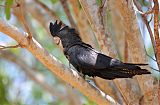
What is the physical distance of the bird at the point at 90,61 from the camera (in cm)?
308

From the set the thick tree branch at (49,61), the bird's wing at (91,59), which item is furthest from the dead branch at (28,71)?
the thick tree branch at (49,61)

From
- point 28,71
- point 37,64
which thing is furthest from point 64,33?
point 37,64

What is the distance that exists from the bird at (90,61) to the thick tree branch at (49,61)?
218 mm

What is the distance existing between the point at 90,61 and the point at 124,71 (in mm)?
274

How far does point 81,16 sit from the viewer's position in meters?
4.96

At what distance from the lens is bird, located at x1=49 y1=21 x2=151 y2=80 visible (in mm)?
3076

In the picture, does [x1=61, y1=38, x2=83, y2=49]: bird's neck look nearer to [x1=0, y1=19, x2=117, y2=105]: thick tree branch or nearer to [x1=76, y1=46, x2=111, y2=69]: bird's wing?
[x1=76, y1=46, x2=111, y2=69]: bird's wing

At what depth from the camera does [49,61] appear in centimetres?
290

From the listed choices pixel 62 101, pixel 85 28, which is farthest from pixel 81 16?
pixel 62 101

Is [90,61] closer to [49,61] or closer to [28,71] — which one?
[49,61]

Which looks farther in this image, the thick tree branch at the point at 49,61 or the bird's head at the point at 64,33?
the bird's head at the point at 64,33

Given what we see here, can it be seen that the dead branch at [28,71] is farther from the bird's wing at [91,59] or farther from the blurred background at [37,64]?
the bird's wing at [91,59]

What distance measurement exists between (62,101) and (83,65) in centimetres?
429

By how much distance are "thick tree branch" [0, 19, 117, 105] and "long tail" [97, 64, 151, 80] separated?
→ 207 millimetres
